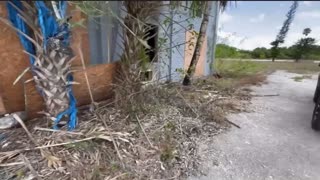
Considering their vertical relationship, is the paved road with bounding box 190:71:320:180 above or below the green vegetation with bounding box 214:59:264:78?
below

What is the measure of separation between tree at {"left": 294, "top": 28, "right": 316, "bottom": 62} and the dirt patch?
4.12ft

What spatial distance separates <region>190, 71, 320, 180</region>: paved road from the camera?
248 centimetres

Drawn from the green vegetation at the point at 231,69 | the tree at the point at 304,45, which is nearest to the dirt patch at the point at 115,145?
the tree at the point at 304,45

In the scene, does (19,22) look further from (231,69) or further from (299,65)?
(231,69)

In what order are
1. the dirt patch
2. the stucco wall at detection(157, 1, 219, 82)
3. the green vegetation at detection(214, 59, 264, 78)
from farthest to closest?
the green vegetation at detection(214, 59, 264, 78)
the stucco wall at detection(157, 1, 219, 82)
the dirt patch

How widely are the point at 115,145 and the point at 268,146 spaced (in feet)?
5.82

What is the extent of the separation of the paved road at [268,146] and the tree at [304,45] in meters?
1.01

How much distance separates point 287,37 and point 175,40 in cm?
241

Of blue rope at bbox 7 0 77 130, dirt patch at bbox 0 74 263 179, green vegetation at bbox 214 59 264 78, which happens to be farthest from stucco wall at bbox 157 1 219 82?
blue rope at bbox 7 0 77 130

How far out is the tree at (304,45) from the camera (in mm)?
2588

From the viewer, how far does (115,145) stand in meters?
2.47

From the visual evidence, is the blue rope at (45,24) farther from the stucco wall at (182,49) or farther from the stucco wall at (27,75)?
the stucco wall at (182,49)

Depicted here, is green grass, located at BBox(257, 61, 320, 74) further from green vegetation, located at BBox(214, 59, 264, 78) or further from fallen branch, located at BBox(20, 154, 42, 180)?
fallen branch, located at BBox(20, 154, 42, 180)

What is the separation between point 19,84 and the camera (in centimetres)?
269
